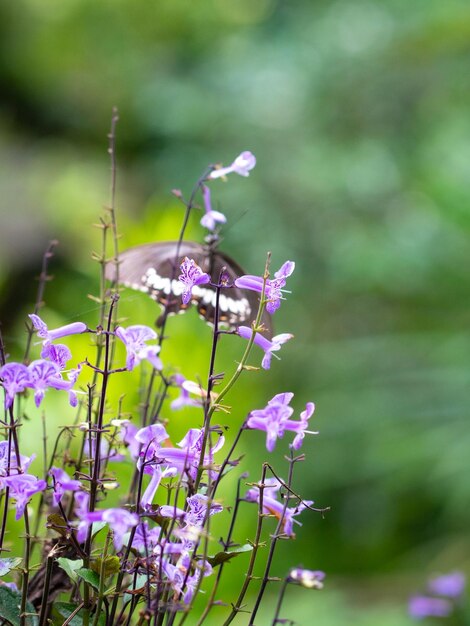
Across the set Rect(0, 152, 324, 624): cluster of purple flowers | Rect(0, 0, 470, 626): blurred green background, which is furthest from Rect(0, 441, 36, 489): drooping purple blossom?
Rect(0, 0, 470, 626): blurred green background

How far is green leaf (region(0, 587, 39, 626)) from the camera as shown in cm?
55

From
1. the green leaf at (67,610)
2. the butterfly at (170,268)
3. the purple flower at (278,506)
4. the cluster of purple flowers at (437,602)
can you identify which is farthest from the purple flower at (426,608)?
the green leaf at (67,610)

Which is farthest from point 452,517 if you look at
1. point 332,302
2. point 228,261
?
point 228,261

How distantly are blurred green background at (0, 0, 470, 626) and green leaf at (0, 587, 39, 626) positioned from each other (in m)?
1.01

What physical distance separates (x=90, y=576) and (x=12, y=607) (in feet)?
0.23

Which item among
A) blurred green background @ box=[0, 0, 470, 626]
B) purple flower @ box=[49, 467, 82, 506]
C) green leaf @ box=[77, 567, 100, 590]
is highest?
blurred green background @ box=[0, 0, 470, 626]

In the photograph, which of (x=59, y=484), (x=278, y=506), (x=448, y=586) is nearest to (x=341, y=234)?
(x=448, y=586)

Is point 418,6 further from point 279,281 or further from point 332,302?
point 279,281

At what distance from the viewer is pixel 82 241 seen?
4152 millimetres

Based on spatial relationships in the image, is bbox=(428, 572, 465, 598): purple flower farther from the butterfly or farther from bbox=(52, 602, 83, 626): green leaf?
bbox=(52, 602, 83, 626): green leaf

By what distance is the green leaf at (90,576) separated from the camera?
530 mm

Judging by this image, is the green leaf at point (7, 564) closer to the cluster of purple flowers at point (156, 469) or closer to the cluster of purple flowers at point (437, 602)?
the cluster of purple flowers at point (156, 469)

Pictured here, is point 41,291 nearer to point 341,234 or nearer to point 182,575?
point 182,575

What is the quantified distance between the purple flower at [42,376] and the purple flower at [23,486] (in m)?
0.05
